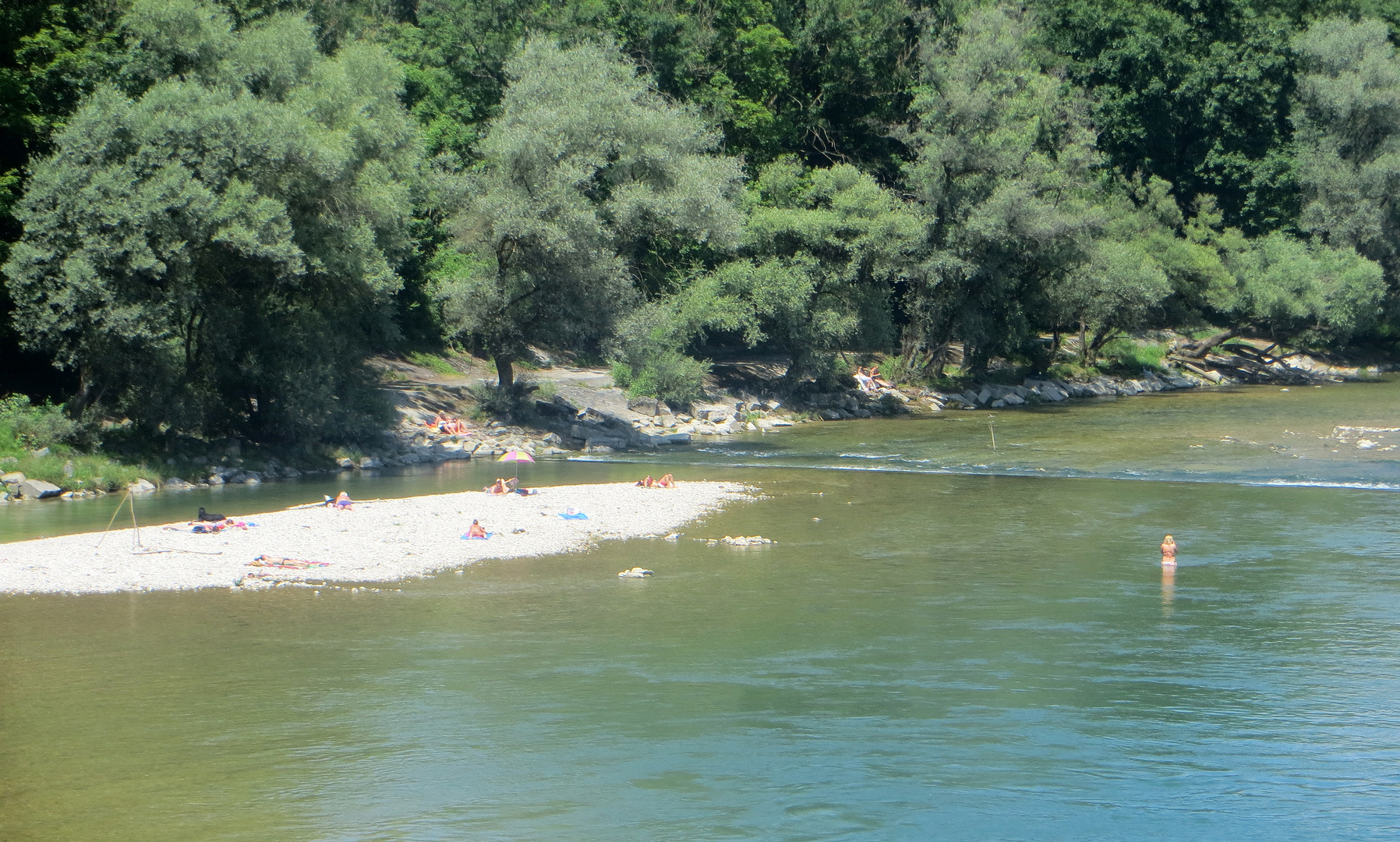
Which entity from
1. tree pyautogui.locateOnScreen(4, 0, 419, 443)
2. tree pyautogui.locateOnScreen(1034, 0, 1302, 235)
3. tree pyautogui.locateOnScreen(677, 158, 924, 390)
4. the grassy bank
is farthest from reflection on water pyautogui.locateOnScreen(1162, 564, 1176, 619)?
tree pyautogui.locateOnScreen(1034, 0, 1302, 235)

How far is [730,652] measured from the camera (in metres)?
19.7

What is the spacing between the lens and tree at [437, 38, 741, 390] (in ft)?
147

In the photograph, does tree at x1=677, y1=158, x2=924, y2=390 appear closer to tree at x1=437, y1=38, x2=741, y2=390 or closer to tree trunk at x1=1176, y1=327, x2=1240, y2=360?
tree at x1=437, y1=38, x2=741, y2=390

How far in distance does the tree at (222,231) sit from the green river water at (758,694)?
6.38 metres

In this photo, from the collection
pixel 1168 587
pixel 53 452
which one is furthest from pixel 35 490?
pixel 1168 587

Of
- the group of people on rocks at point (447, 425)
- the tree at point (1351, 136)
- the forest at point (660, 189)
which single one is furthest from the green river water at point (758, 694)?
the tree at point (1351, 136)

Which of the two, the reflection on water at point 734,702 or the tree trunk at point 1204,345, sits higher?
the tree trunk at point 1204,345

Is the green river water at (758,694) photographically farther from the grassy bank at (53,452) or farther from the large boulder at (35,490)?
the grassy bank at (53,452)

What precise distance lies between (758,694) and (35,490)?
24.8m

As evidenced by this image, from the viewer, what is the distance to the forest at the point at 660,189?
34875 mm

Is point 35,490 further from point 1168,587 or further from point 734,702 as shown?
point 1168,587

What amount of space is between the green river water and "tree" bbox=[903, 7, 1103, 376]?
1211 inches

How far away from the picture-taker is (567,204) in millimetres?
44531

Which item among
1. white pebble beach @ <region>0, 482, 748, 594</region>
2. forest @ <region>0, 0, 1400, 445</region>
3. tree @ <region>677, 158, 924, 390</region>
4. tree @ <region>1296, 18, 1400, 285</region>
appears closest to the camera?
white pebble beach @ <region>0, 482, 748, 594</region>
